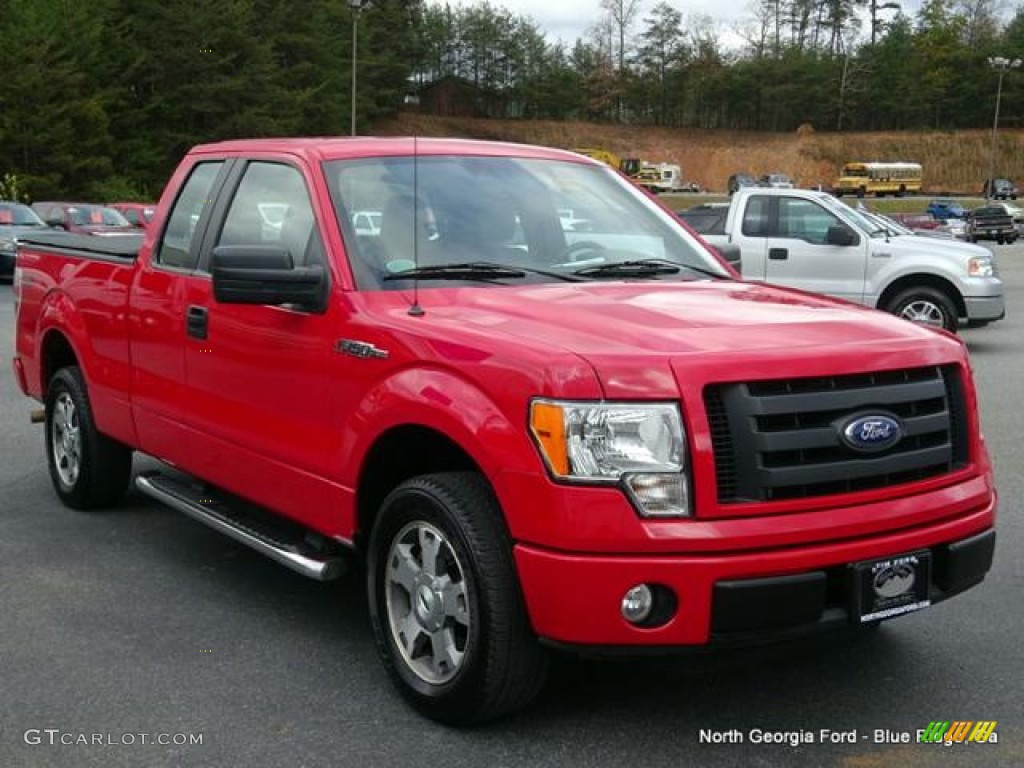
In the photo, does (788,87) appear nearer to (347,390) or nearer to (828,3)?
(828,3)

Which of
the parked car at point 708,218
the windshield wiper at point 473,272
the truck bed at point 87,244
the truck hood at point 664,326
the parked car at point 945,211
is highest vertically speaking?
the windshield wiper at point 473,272

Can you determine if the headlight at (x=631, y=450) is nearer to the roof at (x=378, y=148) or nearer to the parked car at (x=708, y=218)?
the roof at (x=378, y=148)

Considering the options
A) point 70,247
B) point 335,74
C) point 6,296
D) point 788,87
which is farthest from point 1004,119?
point 70,247

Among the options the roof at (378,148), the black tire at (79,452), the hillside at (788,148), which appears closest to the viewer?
the roof at (378,148)

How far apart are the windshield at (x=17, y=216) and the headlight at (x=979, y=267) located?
62.3 feet

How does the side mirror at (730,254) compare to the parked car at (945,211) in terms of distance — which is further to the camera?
the parked car at (945,211)

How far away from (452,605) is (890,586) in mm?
1322

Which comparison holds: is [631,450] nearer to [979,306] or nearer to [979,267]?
[979,306]

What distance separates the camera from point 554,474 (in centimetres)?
341

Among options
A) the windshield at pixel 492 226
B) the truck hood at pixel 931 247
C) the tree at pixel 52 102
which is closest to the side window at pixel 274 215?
the windshield at pixel 492 226

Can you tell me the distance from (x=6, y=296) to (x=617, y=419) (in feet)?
68.4

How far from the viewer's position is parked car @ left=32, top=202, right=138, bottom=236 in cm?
A: 2755

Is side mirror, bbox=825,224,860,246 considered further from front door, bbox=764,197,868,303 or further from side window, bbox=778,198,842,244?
side window, bbox=778,198,842,244

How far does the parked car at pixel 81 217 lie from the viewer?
27.5m
